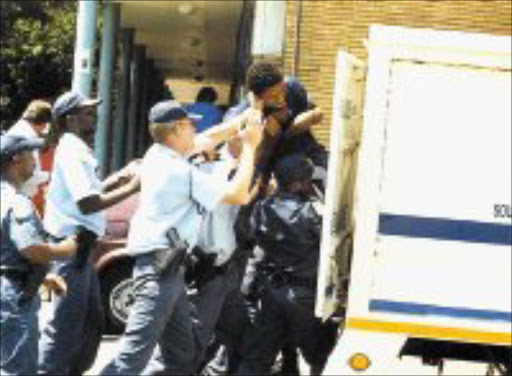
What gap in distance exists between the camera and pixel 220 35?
24281 millimetres

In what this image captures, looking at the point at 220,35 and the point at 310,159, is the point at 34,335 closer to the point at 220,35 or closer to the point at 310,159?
the point at 310,159

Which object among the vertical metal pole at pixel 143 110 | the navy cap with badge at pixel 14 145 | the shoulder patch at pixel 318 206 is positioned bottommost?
the vertical metal pole at pixel 143 110

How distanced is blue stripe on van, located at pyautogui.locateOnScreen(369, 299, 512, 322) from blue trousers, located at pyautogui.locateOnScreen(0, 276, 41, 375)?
1.85 meters

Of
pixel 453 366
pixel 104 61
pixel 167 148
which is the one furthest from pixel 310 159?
pixel 104 61

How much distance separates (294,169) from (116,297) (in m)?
3.74

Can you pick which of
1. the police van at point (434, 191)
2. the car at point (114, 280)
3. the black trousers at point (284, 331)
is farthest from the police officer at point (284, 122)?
the car at point (114, 280)

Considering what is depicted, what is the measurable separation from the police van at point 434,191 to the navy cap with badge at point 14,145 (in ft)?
6.07

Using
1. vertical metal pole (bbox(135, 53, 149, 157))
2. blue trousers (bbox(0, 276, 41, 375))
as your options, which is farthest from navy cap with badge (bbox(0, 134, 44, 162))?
vertical metal pole (bbox(135, 53, 149, 157))

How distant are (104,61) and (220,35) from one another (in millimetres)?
3659

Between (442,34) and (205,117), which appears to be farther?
(205,117)

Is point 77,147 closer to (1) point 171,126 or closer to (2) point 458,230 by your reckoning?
(1) point 171,126

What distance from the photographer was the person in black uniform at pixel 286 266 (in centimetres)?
743

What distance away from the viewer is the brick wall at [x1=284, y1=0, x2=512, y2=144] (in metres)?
15.8

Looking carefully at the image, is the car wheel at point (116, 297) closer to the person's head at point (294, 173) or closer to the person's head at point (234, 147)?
the person's head at point (234, 147)
